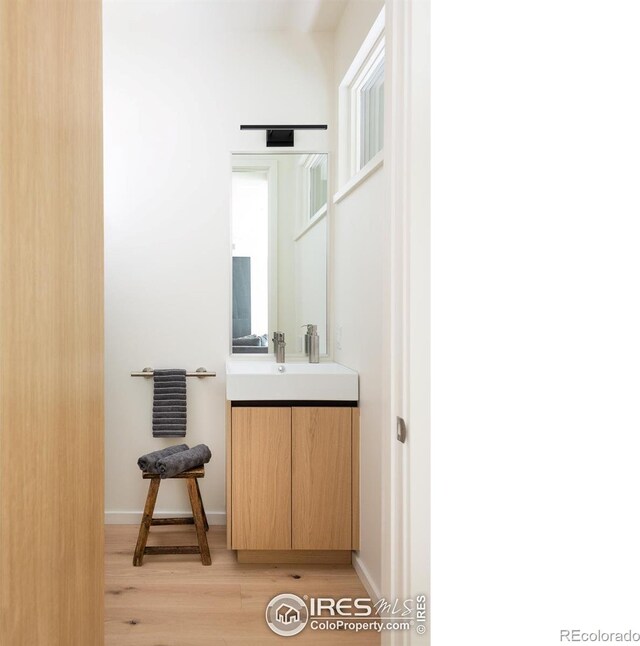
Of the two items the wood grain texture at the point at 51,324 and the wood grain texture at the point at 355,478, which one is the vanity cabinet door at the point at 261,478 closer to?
the wood grain texture at the point at 355,478

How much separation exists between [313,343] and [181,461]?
0.96m

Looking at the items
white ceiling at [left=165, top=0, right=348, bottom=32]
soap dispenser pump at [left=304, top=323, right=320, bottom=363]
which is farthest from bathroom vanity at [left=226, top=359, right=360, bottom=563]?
white ceiling at [left=165, top=0, right=348, bottom=32]

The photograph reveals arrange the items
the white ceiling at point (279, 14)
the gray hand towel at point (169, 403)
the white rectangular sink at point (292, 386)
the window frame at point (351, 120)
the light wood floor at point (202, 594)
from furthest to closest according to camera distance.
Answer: the gray hand towel at point (169, 403) → the white ceiling at point (279, 14) → the window frame at point (351, 120) → the white rectangular sink at point (292, 386) → the light wood floor at point (202, 594)

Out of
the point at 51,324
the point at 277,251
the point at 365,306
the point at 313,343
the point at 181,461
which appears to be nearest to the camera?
the point at 51,324

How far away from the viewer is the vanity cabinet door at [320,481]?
271cm

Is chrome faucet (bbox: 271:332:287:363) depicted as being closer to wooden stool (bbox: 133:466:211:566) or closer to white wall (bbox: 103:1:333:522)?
white wall (bbox: 103:1:333:522)

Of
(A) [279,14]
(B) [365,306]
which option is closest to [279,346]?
(B) [365,306]

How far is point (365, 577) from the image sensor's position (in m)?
2.56

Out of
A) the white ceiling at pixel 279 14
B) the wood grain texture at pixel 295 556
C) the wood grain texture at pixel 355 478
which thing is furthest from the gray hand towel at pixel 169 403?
the white ceiling at pixel 279 14

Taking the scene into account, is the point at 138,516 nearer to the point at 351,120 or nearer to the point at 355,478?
the point at 355,478

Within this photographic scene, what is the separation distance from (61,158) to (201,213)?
2.32m
